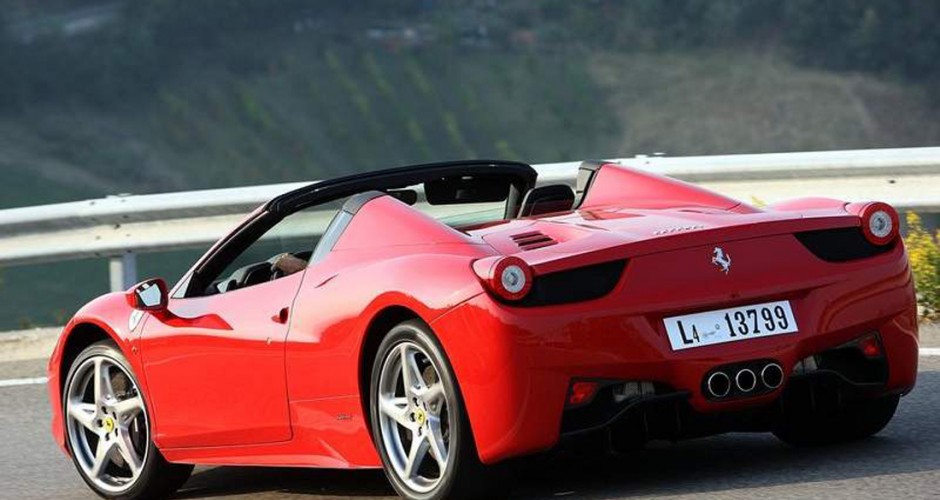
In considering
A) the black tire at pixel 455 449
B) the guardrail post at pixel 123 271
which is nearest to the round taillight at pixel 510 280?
the black tire at pixel 455 449

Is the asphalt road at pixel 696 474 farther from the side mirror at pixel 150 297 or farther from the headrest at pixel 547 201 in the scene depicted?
the headrest at pixel 547 201

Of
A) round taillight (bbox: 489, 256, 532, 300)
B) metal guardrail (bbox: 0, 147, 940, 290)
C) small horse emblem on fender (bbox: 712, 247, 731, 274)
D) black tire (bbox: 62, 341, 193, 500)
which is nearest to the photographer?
round taillight (bbox: 489, 256, 532, 300)

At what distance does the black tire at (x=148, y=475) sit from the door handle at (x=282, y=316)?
922 mm

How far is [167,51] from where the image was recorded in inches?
3428

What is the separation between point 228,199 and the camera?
1123cm

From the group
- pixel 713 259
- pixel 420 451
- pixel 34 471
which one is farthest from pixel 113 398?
pixel 713 259

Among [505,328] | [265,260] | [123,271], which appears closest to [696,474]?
[505,328]

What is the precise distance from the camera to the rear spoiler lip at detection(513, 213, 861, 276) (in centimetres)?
530

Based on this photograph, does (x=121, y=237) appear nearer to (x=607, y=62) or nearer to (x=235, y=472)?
(x=235, y=472)

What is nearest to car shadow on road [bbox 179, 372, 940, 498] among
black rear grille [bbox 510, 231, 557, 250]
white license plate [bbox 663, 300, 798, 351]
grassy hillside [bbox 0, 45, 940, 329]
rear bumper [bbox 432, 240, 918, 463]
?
rear bumper [bbox 432, 240, 918, 463]

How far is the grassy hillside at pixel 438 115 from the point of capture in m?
75.4

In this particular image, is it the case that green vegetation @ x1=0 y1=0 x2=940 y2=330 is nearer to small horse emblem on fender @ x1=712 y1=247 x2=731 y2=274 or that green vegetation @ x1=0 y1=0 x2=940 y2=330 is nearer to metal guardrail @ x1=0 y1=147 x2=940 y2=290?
metal guardrail @ x1=0 y1=147 x2=940 y2=290

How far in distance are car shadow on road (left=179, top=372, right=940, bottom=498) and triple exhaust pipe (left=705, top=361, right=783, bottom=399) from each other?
330 mm

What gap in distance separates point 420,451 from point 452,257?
590mm
